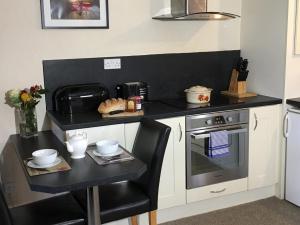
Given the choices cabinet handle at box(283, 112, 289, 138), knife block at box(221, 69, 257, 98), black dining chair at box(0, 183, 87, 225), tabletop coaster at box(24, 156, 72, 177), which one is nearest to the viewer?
tabletop coaster at box(24, 156, 72, 177)

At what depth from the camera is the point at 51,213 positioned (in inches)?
78.2

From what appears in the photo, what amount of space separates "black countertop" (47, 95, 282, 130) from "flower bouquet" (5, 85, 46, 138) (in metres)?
0.14

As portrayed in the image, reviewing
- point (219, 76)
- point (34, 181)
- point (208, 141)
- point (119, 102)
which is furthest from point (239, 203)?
point (34, 181)

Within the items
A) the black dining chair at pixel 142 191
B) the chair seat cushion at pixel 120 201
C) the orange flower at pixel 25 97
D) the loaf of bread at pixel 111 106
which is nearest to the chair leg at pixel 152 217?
the black dining chair at pixel 142 191

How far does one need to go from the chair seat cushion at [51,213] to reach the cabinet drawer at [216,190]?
1.03m

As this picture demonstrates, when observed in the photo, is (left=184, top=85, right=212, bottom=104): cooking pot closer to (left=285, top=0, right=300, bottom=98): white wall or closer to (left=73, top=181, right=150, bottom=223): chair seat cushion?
(left=285, top=0, right=300, bottom=98): white wall

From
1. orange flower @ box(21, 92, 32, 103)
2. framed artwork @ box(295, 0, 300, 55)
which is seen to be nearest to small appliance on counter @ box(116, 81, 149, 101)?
orange flower @ box(21, 92, 32, 103)

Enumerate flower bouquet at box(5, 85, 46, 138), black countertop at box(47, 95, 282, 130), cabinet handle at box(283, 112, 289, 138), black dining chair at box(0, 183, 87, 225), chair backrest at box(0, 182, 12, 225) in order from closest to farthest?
chair backrest at box(0, 182, 12, 225) → black dining chair at box(0, 183, 87, 225) → black countertop at box(47, 95, 282, 130) → flower bouquet at box(5, 85, 46, 138) → cabinet handle at box(283, 112, 289, 138)

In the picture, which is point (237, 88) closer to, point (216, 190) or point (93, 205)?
point (216, 190)

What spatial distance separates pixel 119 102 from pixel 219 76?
118 centimetres

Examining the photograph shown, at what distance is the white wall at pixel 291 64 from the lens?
2881 mm

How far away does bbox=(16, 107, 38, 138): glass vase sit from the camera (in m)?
2.57

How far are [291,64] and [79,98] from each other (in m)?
1.65

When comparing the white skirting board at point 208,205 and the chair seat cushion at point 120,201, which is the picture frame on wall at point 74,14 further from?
the white skirting board at point 208,205
